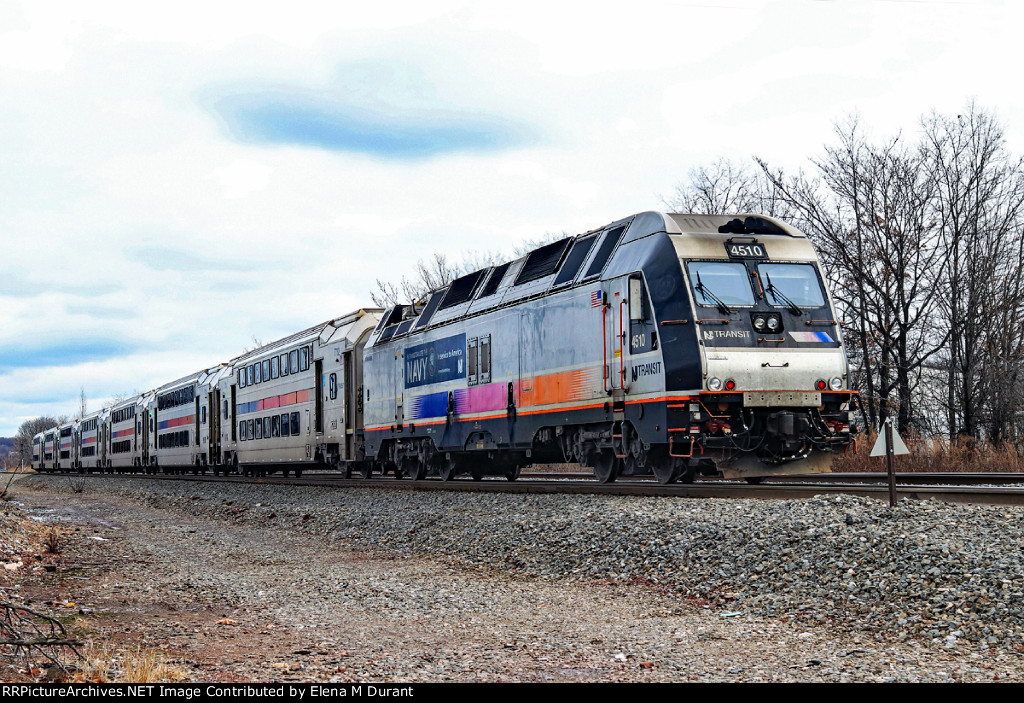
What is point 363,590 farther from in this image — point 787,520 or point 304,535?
point 304,535

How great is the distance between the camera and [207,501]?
77.3 ft

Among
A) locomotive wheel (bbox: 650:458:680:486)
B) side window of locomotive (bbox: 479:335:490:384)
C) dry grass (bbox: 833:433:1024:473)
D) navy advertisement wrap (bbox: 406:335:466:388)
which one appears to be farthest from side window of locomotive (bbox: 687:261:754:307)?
dry grass (bbox: 833:433:1024:473)

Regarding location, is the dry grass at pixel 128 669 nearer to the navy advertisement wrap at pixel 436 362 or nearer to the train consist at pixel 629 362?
the train consist at pixel 629 362

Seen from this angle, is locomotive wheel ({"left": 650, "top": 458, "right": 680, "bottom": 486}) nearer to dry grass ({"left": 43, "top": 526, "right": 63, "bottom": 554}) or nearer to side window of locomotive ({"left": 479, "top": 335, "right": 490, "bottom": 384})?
side window of locomotive ({"left": 479, "top": 335, "right": 490, "bottom": 384})

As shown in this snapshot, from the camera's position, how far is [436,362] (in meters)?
20.3

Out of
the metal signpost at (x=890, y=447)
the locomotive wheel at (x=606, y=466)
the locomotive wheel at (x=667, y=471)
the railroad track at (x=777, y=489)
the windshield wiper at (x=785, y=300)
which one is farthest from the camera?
the locomotive wheel at (x=606, y=466)

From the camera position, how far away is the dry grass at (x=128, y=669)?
5.73m

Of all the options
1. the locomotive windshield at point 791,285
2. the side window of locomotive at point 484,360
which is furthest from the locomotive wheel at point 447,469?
the locomotive windshield at point 791,285

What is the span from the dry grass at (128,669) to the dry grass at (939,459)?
55.1 feet

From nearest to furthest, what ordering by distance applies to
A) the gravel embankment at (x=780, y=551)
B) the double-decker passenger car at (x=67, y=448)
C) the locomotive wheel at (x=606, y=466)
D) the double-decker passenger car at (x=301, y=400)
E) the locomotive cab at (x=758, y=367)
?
the gravel embankment at (x=780, y=551) → the locomotive cab at (x=758, y=367) → the locomotive wheel at (x=606, y=466) → the double-decker passenger car at (x=301, y=400) → the double-decker passenger car at (x=67, y=448)

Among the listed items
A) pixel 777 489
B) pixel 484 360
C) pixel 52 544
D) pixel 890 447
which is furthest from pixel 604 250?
pixel 52 544

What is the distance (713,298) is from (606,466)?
142 inches
